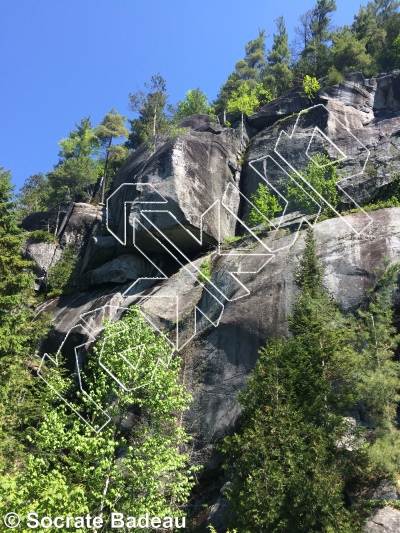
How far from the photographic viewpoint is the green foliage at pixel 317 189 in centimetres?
2222

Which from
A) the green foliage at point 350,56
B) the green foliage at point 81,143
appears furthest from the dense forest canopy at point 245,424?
the green foliage at point 81,143

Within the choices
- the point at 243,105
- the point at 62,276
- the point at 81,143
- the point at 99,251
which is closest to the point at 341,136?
the point at 243,105

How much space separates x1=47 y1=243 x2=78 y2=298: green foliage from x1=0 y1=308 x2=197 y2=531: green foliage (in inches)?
428

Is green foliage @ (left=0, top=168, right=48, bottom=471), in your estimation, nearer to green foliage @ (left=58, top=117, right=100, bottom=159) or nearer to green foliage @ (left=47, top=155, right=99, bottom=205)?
green foliage @ (left=47, top=155, right=99, bottom=205)

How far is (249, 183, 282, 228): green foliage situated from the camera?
76.9 ft

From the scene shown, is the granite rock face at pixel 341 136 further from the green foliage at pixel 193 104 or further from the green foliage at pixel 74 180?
the green foliage at pixel 74 180

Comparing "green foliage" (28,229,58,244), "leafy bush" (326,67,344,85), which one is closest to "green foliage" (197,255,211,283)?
"green foliage" (28,229,58,244)

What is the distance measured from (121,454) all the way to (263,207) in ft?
43.2

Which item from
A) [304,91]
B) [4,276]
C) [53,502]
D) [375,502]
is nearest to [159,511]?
[53,502]

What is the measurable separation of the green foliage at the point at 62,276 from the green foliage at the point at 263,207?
9.59 metres

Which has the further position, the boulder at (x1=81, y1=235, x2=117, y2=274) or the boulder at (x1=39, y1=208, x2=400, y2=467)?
the boulder at (x1=81, y1=235, x2=117, y2=274)

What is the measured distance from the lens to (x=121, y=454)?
48.5 ft

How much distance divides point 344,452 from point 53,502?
6029 mm

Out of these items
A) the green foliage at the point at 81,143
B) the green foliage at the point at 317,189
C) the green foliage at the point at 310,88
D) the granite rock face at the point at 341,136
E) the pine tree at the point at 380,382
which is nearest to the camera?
the pine tree at the point at 380,382
